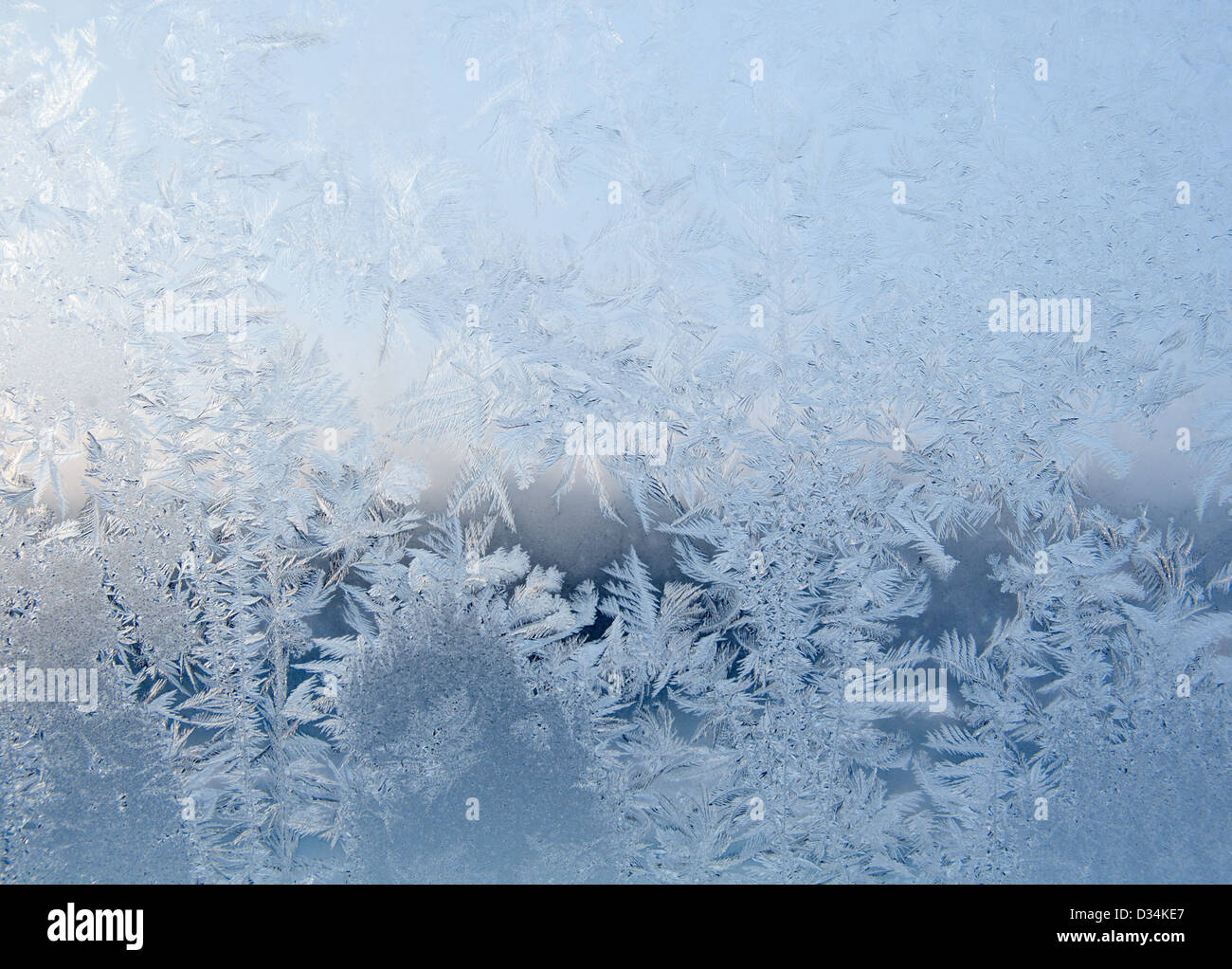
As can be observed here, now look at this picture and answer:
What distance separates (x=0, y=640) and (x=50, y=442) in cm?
55

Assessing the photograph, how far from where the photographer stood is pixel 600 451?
7.90 feet

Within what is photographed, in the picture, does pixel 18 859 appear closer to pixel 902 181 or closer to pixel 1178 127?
pixel 902 181

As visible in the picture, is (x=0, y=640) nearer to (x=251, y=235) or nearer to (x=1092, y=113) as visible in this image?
(x=251, y=235)

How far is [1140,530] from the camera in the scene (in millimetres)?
2449

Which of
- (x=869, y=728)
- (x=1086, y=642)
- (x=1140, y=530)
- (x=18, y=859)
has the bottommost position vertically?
(x=18, y=859)

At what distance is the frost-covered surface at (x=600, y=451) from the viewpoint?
94.0 inches

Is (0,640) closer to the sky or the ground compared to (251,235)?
closer to the ground

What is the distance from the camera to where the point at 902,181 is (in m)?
2.44

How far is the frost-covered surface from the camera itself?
2.39 metres

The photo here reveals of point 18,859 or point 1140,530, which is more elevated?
point 1140,530

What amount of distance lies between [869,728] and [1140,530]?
0.94 meters
